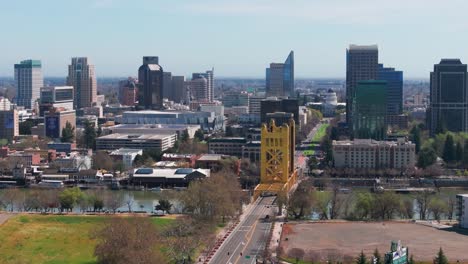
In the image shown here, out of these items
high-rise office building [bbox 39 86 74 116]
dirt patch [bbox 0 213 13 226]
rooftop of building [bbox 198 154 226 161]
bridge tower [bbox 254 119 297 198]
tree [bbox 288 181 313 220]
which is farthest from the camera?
high-rise office building [bbox 39 86 74 116]

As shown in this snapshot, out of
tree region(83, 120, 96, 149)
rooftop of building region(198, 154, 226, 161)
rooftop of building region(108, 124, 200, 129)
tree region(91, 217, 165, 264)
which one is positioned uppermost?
rooftop of building region(108, 124, 200, 129)

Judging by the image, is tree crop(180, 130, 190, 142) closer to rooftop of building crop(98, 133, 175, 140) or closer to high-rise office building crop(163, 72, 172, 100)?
rooftop of building crop(98, 133, 175, 140)

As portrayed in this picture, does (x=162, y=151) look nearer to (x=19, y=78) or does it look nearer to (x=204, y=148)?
(x=204, y=148)

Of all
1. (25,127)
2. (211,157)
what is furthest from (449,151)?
(25,127)

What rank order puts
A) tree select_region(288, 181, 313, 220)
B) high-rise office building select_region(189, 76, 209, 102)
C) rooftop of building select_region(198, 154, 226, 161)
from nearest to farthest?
tree select_region(288, 181, 313, 220) < rooftop of building select_region(198, 154, 226, 161) < high-rise office building select_region(189, 76, 209, 102)

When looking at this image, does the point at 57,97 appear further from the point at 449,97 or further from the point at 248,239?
the point at 248,239

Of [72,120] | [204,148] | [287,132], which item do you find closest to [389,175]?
[287,132]

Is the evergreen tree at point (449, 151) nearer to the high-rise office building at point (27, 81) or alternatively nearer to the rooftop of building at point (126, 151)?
the rooftop of building at point (126, 151)

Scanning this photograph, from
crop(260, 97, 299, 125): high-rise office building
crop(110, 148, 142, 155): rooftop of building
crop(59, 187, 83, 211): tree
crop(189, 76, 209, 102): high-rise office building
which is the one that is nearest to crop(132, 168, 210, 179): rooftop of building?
crop(110, 148, 142, 155): rooftop of building
